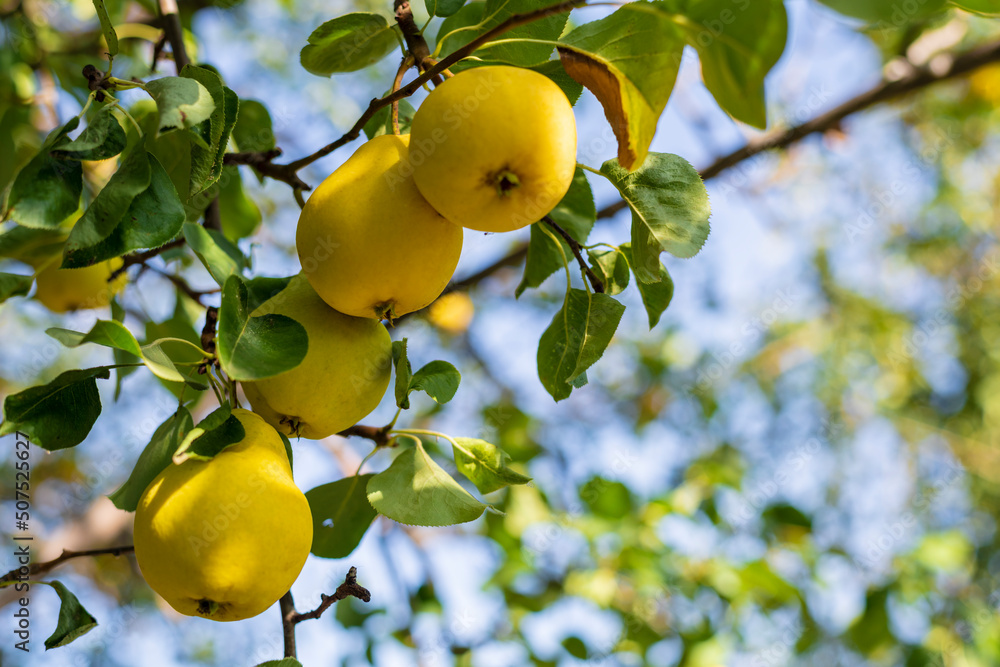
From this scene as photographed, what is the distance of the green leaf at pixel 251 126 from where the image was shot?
1517 millimetres

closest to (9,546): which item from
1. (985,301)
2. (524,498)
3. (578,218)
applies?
(524,498)

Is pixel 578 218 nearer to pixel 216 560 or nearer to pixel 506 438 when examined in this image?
pixel 216 560

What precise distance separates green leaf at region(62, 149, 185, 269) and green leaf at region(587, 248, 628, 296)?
0.62 metres

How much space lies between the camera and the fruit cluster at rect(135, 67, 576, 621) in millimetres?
766

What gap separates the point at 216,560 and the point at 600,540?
6.04ft

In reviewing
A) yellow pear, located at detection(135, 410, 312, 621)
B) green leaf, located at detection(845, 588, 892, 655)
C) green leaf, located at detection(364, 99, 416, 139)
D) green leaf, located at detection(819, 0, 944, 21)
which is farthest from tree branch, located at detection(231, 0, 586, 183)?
green leaf, located at detection(845, 588, 892, 655)

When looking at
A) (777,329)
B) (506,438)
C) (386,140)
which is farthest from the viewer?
(777,329)

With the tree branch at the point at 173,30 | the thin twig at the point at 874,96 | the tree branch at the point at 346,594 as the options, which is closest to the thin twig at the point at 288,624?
the tree branch at the point at 346,594

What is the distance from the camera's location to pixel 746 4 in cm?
61

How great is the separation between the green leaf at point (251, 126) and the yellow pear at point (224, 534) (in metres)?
0.85

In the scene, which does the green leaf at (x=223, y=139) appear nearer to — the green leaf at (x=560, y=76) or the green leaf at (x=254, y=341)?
the green leaf at (x=254, y=341)

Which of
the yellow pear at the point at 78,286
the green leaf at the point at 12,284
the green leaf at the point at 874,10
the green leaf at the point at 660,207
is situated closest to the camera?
the green leaf at the point at 874,10

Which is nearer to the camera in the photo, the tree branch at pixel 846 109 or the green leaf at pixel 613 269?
the green leaf at pixel 613 269

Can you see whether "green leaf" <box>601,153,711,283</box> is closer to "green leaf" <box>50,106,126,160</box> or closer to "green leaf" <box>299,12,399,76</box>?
"green leaf" <box>299,12,399,76</box>
